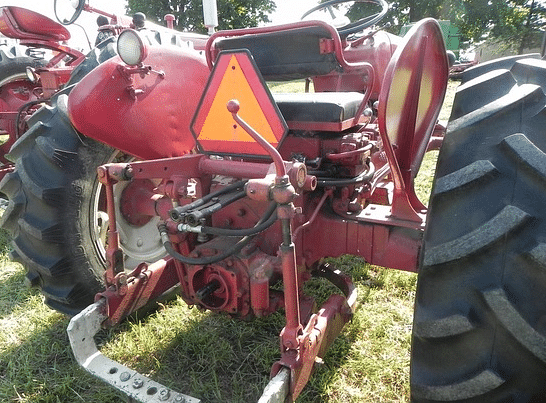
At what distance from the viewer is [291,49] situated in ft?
6.22

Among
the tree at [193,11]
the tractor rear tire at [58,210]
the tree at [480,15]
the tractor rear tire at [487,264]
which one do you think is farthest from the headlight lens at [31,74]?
the tree at [480,15]

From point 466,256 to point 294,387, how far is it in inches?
28.1

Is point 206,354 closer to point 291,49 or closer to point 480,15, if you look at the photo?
point 291,49

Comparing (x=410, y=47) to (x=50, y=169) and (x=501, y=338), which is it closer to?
(x=501, y=338)

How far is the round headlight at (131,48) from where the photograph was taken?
1799 mm

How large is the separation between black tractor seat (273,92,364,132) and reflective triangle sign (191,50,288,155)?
0.89ft

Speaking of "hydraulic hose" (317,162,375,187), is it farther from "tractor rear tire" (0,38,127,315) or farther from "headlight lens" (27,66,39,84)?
"headlight lens" (27,66,39,84)

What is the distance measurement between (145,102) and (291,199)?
1056 mm

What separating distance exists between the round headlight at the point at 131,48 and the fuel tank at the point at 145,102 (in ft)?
0.23

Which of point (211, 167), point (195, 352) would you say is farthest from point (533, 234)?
point (195, 352)

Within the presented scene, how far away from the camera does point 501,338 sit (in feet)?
3.58

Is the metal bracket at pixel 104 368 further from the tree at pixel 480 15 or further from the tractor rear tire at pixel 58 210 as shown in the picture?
the tree at pixel 480 15

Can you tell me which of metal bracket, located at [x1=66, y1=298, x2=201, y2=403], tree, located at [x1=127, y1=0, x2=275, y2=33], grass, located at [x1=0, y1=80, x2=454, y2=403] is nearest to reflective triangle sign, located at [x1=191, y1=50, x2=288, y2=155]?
metal bracket, located at [x1=66, y1=298, x2=201, y2=403]

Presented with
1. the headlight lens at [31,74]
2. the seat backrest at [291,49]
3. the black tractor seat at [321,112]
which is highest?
the seat backrest at [291,49]
